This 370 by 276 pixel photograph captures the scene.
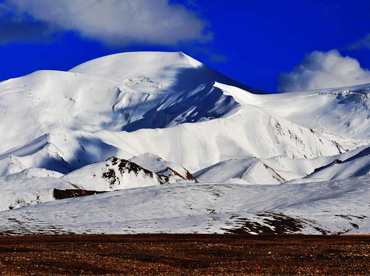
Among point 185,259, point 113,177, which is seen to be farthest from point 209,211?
point 113,177

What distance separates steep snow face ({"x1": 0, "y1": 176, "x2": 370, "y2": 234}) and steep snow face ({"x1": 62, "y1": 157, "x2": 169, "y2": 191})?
55.8 meters

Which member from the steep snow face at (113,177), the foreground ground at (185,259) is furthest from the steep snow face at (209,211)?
the steep snow face at (113,177)

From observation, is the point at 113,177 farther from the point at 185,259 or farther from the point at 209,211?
the point at 185,259

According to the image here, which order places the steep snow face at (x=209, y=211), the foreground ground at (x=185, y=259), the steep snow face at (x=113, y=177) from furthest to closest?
the steep snow face at (x=113, y=177)
the steep snow face at (x=209, y=211)
the foreground ground at (x=185, y=259)

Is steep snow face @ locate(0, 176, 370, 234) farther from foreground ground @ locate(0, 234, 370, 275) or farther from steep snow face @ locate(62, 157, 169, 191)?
steep snow face @ locate(62, 157, 169, 191)

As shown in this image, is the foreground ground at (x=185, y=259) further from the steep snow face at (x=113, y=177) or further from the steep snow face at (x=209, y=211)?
the steep snow face at (x=113, y=177)

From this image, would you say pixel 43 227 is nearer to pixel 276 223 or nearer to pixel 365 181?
pixel 276 223

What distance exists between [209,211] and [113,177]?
7525cm

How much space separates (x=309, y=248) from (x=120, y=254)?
11052 mm

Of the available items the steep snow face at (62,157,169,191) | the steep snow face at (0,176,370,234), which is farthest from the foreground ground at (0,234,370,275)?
the steep snow face at (62,157,169,191)

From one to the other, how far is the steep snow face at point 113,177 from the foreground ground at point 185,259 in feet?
409

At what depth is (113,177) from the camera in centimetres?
17588

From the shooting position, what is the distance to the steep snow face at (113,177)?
17275cm

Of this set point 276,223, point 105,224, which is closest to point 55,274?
point 105,224
